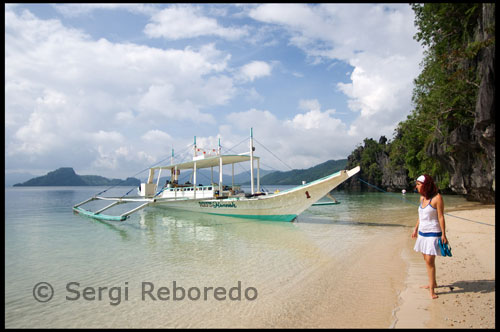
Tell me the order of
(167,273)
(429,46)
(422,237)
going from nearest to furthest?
(422,237), (167,273), (429,46)

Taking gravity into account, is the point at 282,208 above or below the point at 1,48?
below

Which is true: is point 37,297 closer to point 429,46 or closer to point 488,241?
point 488,241

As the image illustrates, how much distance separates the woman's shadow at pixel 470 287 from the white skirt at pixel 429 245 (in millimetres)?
960

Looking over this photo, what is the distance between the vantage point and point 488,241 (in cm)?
811

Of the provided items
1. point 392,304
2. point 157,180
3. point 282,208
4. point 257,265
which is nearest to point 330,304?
point 392,304

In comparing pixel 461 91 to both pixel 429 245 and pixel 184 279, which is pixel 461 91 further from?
pixel 184 279

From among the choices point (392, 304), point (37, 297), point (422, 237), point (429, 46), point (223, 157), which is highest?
point (429, 46)

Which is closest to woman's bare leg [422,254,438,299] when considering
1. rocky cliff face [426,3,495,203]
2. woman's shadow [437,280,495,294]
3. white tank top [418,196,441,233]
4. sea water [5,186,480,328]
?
woman's shadow [437,280,495,294]

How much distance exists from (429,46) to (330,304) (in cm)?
2480

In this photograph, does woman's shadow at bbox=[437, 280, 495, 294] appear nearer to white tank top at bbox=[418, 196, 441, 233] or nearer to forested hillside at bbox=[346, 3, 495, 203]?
white tank top at bbox=[418, 196, 441, 233]

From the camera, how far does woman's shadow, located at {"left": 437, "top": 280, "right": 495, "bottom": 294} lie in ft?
14.9

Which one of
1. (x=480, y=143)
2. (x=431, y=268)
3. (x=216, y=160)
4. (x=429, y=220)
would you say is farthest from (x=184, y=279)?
(x=480, y=143)

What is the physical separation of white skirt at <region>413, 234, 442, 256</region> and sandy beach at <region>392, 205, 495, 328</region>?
2.55 feet

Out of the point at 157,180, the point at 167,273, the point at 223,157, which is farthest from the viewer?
the point at 157,180
